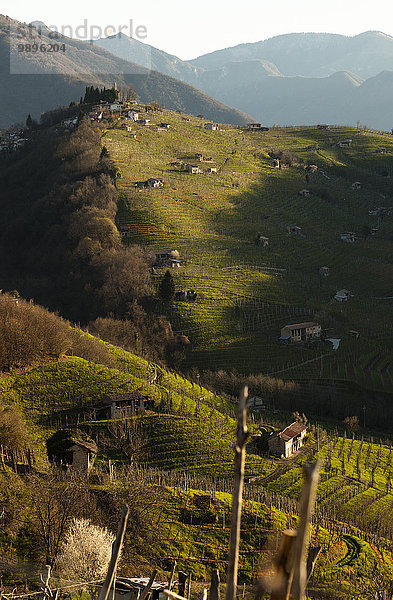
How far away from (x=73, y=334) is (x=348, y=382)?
24022mm

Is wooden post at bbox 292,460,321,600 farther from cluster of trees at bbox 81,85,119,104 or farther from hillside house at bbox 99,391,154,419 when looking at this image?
cluster of trees at bbox 81,85,119,104

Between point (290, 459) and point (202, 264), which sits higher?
point (202, 264)

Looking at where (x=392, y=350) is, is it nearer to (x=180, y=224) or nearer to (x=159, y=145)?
(x=180, y=224)

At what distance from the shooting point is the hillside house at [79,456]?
2836 cm

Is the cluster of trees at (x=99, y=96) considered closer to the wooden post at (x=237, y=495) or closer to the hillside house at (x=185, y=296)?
the hillside house at (x=185, y=296)

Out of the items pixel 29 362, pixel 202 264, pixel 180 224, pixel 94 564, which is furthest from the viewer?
pixel 180 224

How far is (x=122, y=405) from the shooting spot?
3541 cm

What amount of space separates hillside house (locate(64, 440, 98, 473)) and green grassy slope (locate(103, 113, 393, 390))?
26.2 metres

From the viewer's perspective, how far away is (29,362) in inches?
1513

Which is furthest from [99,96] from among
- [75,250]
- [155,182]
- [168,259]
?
[168,259]

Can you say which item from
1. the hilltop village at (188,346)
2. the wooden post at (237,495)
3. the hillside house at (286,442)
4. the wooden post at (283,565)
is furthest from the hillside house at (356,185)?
the wooden post at (283,565)

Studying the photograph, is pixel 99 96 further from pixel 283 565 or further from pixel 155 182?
pixel 283 565

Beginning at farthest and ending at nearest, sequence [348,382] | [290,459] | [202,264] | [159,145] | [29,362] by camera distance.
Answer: [159,145]
[202,264]
[348,382]
[29,362]
[290,459]

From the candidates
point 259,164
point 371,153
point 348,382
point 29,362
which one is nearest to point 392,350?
point 348,382
